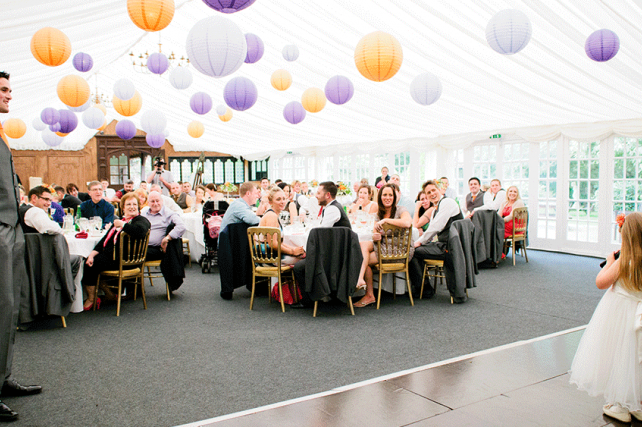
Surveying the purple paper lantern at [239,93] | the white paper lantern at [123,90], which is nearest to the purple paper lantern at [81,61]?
the white paper lantern at [123,90]

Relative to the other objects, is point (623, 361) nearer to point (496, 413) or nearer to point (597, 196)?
point (496, 413)

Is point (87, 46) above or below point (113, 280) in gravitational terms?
above

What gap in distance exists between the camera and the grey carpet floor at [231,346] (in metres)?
2.88

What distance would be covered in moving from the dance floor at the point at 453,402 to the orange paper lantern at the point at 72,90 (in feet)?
15.2

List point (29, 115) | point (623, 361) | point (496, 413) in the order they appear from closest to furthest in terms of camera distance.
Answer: point (623, 361) < point (496, 413) < point (29, 115)

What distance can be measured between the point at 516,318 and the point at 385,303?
1.33 meters

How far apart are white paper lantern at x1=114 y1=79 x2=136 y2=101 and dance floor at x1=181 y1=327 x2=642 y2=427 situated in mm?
5573

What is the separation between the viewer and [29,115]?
522 inches

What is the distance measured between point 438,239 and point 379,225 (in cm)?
85

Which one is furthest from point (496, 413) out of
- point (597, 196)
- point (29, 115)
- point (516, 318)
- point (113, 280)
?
point (29, 115)

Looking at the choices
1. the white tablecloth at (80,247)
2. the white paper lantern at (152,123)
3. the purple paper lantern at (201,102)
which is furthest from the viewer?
the white paper lantern at (152,123)

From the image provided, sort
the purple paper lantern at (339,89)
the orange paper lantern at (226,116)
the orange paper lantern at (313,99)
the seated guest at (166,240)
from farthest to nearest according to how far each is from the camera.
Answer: the orange paper lantern at (226,116)
the orange paper lantern at (313,99)
the purple paper lantern at (339,89)
the seated guest at (166,240)

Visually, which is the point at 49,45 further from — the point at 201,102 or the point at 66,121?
the point at 66,121

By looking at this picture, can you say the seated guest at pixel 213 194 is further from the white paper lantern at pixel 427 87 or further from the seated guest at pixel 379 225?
the white paper lantern at pixel 427 87
